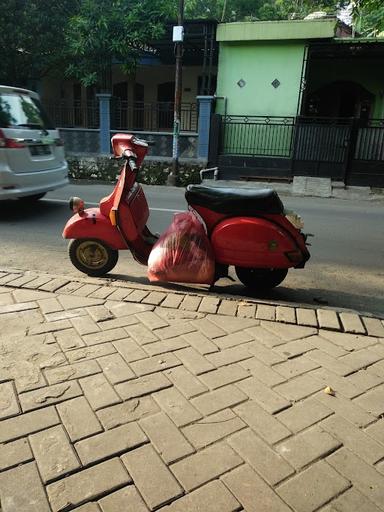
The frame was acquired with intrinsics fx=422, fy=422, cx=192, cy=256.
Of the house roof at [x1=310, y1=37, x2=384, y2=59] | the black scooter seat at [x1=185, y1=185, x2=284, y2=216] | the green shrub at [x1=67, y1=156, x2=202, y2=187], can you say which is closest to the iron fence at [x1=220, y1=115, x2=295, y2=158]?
the green shrub at [x1=67, y1=156, x2=202, y2=187]

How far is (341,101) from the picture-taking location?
16234 mm

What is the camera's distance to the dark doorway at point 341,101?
621 inches

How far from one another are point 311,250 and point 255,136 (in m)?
8.95

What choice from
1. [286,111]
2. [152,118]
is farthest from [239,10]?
[286,111]

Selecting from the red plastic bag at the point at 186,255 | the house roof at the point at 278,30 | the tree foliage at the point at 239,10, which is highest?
the tree foliage at the point at 239,10

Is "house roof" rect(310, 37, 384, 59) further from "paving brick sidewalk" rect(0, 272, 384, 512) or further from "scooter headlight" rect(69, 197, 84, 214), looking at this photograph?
"paving brick sidewalk" rect(0, 272, 384, 512)

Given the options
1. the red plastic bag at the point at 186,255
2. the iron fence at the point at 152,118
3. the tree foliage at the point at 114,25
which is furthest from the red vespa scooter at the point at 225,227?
the iron fence at the point at 152,118

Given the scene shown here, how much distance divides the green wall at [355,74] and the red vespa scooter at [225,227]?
533 inches

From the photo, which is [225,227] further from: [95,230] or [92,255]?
[92,255]

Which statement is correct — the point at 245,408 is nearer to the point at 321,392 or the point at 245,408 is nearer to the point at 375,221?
the point at 321,392

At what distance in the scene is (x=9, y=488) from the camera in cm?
164

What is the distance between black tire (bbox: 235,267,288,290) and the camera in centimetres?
393

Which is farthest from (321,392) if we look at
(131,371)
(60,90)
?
(60,90)

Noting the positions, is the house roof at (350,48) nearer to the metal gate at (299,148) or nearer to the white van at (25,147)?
the metal gate at (299,148)
